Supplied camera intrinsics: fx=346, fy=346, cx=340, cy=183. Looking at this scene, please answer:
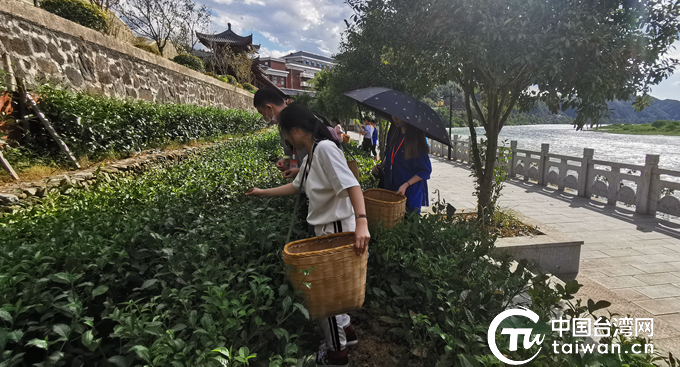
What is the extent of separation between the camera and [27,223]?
2324 millimetres

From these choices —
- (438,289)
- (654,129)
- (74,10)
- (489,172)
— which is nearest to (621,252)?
(489,172)

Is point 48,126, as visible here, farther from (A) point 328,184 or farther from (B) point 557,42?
(B) point 557,42

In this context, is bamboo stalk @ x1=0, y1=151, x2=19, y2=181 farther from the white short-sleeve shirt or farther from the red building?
the red building

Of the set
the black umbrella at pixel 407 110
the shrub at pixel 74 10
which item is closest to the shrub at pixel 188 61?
the shrub at pixel 74 10

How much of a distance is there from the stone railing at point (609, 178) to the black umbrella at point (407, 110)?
2.76 metres

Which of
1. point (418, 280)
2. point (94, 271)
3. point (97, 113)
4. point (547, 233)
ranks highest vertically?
point (97, 113)

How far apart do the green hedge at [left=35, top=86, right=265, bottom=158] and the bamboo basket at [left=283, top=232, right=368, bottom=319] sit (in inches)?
179

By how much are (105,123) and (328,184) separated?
4652mm

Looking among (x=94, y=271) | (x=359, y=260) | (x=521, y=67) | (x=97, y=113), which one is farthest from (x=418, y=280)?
(x=97, y=113)

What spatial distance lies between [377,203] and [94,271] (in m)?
1.91

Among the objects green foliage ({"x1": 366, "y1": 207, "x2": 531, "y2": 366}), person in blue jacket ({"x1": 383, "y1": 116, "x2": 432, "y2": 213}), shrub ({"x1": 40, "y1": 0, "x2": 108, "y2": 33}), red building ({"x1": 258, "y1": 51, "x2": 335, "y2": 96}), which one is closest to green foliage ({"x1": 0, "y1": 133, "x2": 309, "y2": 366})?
green foliage ({"x1": 366, "y1": 207, "x2": 531, "y2": 366})

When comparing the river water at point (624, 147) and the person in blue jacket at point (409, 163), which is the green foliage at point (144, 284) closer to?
the person in blue jacket at point (409, 163)

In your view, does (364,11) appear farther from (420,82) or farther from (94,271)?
(94,271)

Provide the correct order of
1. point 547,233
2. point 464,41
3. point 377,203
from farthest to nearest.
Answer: point 547,233, point 464,41, point 377,203
